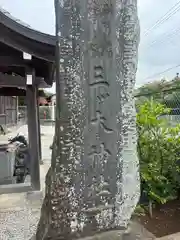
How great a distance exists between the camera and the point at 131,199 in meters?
2.12

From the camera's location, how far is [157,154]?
151 inches

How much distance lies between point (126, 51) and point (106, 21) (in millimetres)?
284

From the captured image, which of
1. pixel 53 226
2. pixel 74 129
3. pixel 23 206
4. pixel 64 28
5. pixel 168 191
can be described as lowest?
pixel 23 206

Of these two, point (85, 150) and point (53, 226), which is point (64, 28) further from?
point (53, 226)

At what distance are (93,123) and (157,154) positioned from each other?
2180 millimetres

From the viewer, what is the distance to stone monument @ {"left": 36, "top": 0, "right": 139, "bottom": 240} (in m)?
1.91

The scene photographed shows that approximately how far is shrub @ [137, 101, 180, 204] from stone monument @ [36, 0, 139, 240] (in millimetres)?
1630

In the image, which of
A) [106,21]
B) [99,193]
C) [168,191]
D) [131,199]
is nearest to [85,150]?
[99,193]

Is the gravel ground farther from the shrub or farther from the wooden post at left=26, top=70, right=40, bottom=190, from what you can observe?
the shrub

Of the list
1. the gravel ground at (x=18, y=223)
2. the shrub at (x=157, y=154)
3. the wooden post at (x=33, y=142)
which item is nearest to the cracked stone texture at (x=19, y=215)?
the gravel ground at (x=18, y=223)

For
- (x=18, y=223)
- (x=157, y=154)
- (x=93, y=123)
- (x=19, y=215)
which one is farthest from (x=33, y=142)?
(x=93, y=123)

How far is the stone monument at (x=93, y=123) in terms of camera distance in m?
1.91

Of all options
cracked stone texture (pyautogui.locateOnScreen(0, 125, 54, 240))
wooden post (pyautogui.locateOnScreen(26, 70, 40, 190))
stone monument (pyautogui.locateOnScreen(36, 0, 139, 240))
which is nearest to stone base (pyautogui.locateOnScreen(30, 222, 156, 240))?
stone monument (pyautogui.locateOnScreen(36, 0, 139, 240))

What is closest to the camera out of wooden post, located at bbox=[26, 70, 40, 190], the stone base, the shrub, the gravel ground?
the stone base
